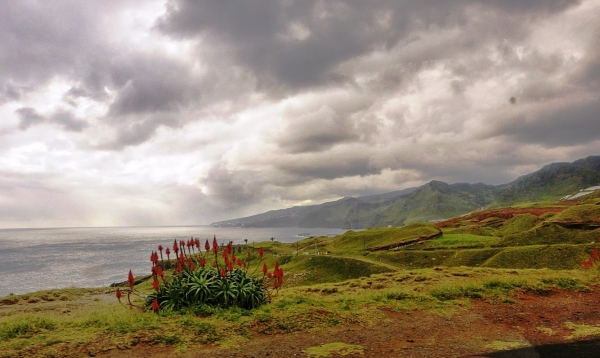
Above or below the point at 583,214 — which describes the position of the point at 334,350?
above

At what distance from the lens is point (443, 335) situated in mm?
9336

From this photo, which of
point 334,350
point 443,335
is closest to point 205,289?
point 334,350

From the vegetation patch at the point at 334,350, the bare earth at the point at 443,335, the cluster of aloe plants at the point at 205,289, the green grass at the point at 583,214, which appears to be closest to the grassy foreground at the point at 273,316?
the vegetation patch at the point at 334,350

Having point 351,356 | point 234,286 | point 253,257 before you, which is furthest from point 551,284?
point 253,257

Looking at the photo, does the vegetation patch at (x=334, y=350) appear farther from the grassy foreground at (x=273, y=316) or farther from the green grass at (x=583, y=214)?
the green grass at (x=583, y=214)

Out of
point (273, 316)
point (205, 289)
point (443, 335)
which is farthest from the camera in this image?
point (205, 289)

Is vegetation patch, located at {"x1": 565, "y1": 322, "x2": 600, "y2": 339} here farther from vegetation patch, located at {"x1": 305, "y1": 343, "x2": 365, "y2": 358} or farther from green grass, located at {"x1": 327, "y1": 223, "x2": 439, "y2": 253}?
green grass, located at {"x1": 327, "y1": 223, "x2": 439, "y2": 253}

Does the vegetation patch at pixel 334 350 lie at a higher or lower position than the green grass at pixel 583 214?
higher

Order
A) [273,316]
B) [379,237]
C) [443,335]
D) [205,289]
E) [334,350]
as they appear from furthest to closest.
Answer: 1. [379,237]
2. [205,289]
3. [273,316]
4. [443,335]
5. [334,350]

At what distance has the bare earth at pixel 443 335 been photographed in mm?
7965

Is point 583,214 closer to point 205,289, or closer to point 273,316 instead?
point 273,316

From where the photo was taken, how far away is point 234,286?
1196cm

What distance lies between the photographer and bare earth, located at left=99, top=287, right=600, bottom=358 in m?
7.96

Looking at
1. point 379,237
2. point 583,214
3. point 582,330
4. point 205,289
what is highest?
point 205,289
